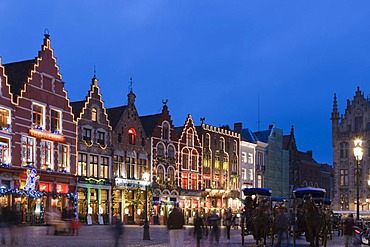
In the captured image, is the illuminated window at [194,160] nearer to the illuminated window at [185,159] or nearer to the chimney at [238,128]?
the illuminated window at [185,159]

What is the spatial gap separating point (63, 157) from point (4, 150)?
752 centimetres

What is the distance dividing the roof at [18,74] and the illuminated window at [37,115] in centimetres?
200

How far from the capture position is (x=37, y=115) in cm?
5578

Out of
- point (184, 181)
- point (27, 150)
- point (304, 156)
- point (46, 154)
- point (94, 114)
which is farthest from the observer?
point (304, 156)

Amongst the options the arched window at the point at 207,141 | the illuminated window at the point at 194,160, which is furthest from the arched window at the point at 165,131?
the arched window at the point at 207,141

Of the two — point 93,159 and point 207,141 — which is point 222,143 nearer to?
point 207,141

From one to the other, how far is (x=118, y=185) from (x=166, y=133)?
452 inches

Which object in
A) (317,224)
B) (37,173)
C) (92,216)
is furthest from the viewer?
(92,216)

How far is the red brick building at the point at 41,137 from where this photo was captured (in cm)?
5281

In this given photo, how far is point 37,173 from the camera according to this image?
54250 millimetres

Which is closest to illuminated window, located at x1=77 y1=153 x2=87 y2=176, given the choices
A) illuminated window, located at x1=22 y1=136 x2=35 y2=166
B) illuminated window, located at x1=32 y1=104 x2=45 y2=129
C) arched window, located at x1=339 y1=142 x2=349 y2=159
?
illuminated window, located at x1=32 y1=104 x2=45 y2=129

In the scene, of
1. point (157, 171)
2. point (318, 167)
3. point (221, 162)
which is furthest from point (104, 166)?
point (318, 167)

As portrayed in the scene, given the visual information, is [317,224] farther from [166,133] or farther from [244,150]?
[244,150]

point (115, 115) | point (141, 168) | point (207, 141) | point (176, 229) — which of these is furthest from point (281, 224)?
point (207, 141)
